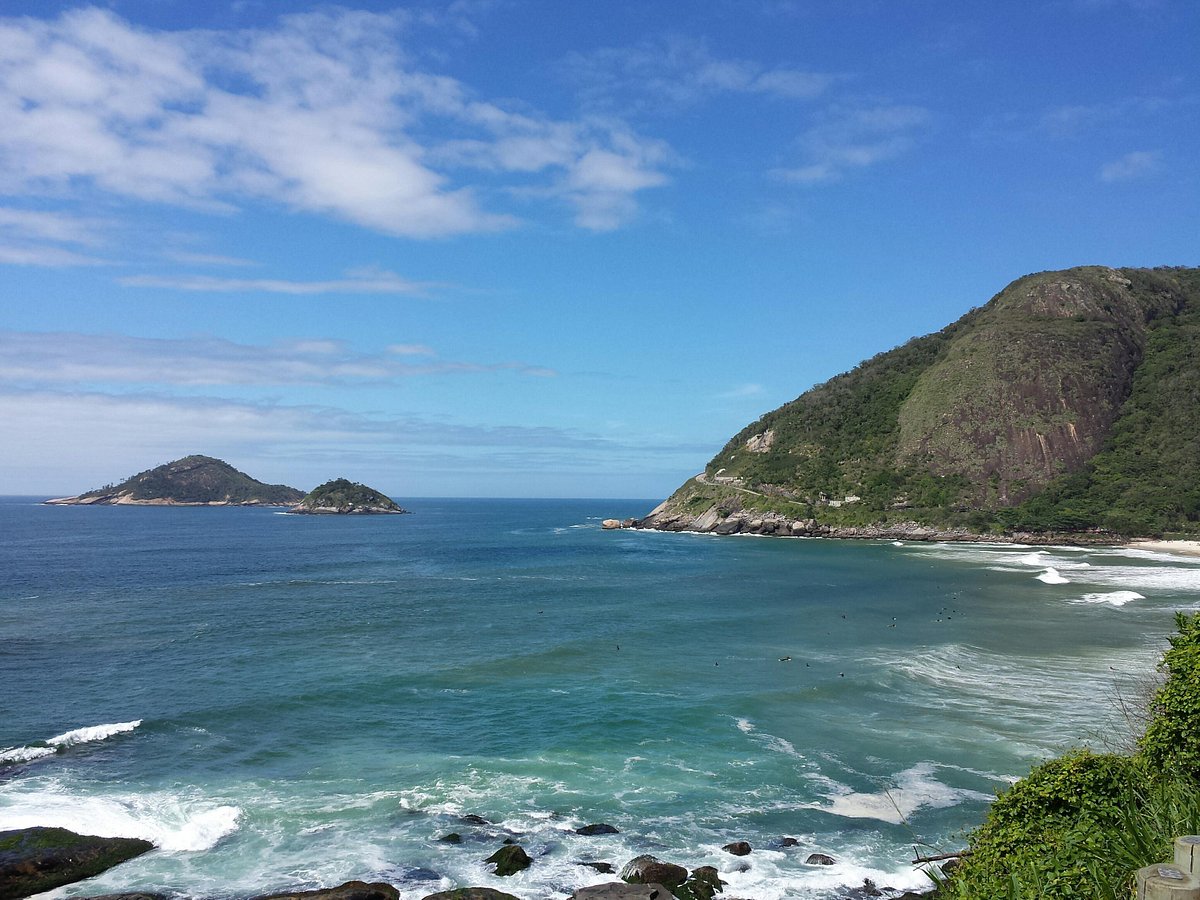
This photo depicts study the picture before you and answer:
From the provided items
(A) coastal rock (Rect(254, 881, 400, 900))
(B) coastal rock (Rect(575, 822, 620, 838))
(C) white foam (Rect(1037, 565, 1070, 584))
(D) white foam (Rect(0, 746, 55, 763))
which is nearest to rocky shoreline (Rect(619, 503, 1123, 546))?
(C) white foam (Rect(1037, 565, 1070, 584))

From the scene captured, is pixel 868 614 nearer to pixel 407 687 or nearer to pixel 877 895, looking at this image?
pixel 407 687

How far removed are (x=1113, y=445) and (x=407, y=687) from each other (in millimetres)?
124511

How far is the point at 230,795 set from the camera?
23.3 meters

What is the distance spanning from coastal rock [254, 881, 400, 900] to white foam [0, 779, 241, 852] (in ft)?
14.9

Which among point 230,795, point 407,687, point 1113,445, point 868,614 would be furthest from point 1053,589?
point 1113,445

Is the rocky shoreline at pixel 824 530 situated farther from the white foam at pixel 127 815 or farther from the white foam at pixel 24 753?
the white foam at pixel 24 753

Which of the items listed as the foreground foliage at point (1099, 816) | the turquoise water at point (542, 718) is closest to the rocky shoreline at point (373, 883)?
the turquoise water at point (542, 718)

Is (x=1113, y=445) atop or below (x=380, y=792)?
atop

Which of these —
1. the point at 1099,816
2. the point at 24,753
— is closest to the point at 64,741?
the point at 24,753

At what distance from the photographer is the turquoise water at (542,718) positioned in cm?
2030

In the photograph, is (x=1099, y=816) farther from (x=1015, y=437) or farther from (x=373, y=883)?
(x=1015, y=437)

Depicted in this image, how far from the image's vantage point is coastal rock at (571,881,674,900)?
16781 millimetres

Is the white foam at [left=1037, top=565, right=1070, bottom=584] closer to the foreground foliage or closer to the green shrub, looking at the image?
the foreground foliage

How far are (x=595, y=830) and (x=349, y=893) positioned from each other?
6.90 metres
